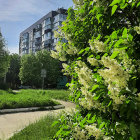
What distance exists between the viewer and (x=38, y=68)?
37781mm

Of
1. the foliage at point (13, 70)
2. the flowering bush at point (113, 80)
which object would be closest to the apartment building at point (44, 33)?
Result: the foliage at point (13, 70)

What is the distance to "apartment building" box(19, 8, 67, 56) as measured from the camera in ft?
168

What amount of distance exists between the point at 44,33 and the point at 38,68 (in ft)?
71.7

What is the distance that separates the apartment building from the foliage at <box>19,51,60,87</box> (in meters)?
5.30

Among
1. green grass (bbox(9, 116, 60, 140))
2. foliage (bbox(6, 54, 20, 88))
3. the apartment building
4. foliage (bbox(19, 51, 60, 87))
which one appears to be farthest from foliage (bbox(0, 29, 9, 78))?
green grass (bbox(9, 116, 60, 140))

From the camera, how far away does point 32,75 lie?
3700 centimetres

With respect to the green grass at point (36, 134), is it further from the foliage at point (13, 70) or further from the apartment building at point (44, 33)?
the foliage at point (13, 70)

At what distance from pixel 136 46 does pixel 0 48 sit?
33.0 m

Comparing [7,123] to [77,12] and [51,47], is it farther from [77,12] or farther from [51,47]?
[51,47]

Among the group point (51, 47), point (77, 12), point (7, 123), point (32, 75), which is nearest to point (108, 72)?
point (77, 12)

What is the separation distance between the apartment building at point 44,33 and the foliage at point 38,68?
530cm

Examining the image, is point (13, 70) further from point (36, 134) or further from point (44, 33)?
point (36, 134)

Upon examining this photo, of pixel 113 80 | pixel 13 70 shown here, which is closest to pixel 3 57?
pixel 13 70

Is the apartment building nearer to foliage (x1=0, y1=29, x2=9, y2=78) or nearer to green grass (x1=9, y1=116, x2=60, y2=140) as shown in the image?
foliage (x1=0, y1=29, x2=9, y2=78)
